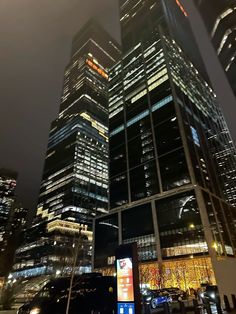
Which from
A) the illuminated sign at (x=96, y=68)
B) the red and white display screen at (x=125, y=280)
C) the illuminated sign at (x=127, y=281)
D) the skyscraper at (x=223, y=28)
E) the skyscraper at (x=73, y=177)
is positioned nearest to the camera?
the illuminated sign at (x=127, y=281)

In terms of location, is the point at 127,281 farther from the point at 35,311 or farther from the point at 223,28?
the point at 223,28

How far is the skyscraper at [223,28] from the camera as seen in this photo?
36.0 meters

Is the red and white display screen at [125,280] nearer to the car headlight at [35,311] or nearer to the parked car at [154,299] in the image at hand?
the car headlight at [35,311]

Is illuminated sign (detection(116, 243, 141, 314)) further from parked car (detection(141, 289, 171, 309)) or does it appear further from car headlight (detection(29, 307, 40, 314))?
parked car (detection(141, 289, 171, 309))

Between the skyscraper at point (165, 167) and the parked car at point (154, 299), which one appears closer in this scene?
the parked car at point (154, 299)

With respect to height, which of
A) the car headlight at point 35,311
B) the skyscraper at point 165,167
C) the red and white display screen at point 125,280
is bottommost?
the car headlight at point 35,311

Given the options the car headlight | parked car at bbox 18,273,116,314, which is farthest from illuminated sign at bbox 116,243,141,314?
the car headlight

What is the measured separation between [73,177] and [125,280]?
119m

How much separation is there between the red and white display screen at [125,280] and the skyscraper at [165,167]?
3356cm

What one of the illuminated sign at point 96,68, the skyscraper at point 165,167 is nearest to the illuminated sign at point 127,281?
the skyscraper at point 165,167

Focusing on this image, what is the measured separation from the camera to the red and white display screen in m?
9.66

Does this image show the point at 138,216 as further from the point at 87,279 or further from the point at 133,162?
the point at 87,279

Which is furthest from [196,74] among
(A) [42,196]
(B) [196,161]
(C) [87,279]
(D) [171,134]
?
(C) [87,279]

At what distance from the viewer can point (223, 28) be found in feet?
128
